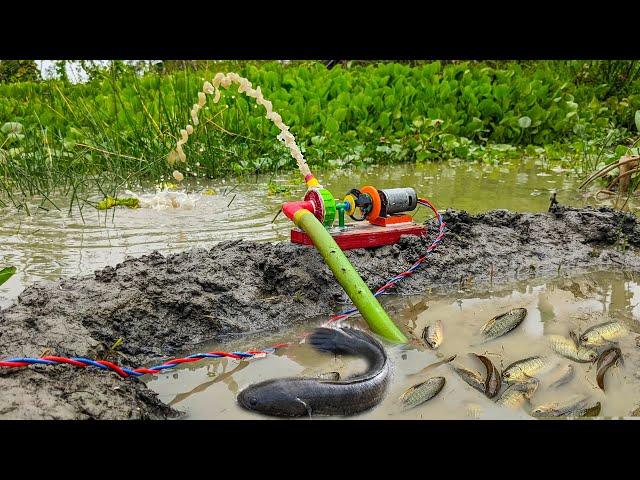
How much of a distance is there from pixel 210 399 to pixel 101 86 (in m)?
7.22

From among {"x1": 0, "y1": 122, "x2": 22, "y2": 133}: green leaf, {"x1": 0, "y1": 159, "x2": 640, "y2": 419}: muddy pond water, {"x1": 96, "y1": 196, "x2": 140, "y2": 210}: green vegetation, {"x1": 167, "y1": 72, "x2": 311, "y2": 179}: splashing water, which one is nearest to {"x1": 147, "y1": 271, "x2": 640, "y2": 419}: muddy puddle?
{"x1": 0, "y1": 159, "x2": 640, "y2": 419}: muddy pond water

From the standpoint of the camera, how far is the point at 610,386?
253 cm

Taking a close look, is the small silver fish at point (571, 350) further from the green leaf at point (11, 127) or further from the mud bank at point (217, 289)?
the green leaf at point (11, 127)

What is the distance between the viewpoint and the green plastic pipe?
115 inches

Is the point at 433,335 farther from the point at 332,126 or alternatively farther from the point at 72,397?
the point at 332,126

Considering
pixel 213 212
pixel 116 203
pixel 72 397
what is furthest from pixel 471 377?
pixel 116 203

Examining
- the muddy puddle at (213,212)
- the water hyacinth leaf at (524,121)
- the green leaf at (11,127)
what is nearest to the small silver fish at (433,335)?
the muddy puddle at (213,212)

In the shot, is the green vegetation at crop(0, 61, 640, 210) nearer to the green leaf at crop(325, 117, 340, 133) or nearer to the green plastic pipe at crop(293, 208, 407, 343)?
the green leaf at crop(325, 117, 340, 133)

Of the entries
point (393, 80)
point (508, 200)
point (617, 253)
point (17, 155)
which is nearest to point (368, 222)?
point (617, 253)

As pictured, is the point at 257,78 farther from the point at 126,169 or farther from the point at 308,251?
the point at 308,251

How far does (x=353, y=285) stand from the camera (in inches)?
119

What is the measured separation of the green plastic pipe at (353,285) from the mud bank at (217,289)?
25cm

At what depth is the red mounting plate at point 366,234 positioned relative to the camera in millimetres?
3627

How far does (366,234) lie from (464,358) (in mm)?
1138
